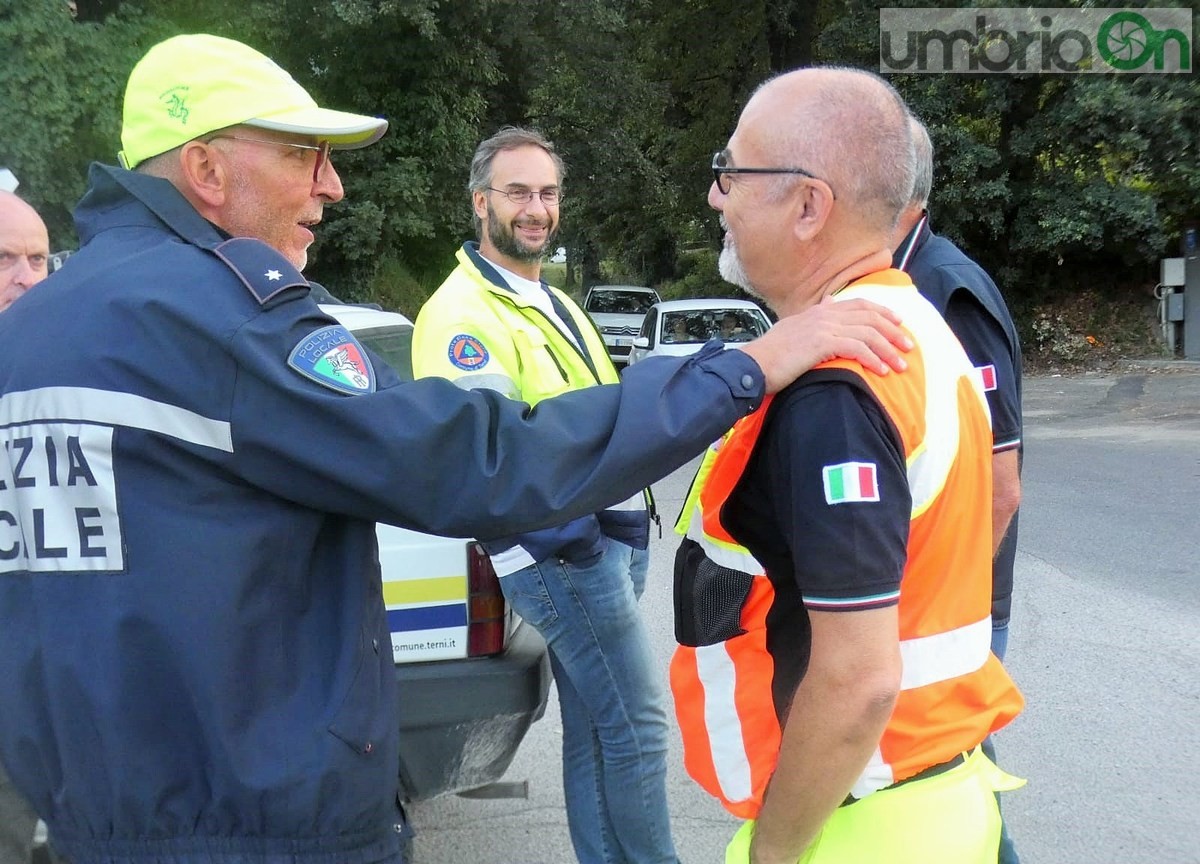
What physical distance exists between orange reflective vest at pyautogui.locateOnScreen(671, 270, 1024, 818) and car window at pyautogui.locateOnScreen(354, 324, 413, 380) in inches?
81.8

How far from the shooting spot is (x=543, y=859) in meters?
3.43

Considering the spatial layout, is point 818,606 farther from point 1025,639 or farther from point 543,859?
point 1025,639

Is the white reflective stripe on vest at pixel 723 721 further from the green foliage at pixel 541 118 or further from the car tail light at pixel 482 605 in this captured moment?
the green foliage at pixel 541 118

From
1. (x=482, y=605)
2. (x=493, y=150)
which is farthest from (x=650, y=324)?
(x=482, y=605)

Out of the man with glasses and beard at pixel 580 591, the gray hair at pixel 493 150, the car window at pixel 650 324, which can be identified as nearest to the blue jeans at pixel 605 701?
the man with glasses and beard at pixel 580 591

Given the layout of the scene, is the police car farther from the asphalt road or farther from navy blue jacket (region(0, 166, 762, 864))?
navy blue jacket (region(0, 166, 762, 864))

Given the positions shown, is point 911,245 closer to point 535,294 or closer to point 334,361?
point 535,294

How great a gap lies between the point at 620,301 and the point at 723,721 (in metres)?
19.7

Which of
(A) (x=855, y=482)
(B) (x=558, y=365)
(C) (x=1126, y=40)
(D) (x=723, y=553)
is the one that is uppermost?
(C) (x=1126, y=40)

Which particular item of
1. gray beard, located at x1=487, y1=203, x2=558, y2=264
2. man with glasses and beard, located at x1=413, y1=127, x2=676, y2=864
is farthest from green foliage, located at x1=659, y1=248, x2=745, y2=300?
man with glasses and beard, located at x1=413, y1=127, x2=676, y2=864

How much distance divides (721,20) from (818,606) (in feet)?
73.5

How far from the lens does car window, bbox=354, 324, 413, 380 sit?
3.62m

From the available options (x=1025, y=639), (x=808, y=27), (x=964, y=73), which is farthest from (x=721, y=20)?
(x=1025, y=639)

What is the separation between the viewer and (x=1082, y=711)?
4301 millimetres
